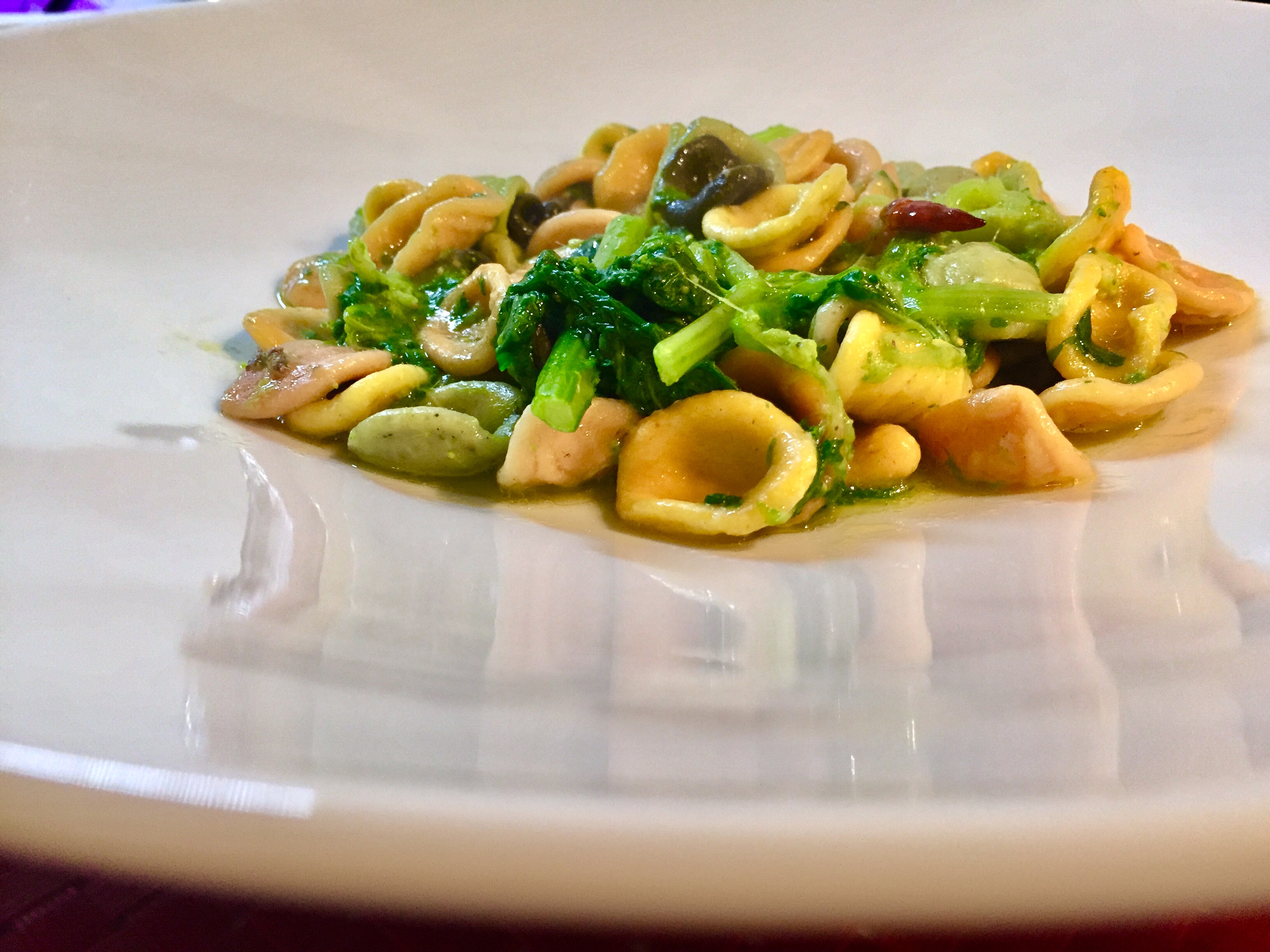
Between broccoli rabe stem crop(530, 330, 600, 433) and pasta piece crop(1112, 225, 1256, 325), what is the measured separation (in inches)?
55.5

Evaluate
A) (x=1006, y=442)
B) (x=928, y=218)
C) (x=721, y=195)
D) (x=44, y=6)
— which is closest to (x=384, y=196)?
(x=721, y=195)

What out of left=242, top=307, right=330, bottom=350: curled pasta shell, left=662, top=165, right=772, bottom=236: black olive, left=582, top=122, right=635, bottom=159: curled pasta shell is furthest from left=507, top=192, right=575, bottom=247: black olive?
left=242, top=307, right=330, bottom=350: curled pasta shell

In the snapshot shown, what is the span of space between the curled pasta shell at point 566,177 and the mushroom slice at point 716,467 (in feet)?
4.19

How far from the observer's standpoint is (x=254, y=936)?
969 mm

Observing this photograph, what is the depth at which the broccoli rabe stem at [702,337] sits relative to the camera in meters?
1.77

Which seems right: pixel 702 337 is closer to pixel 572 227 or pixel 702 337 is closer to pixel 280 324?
pixel 572 227

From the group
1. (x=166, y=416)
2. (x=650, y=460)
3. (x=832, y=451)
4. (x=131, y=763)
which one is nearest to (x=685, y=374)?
(x=650, y=460)

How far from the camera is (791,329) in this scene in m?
1.93

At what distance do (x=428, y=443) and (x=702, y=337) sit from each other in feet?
1.94

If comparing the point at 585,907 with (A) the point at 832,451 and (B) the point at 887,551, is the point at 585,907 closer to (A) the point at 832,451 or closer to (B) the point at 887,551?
(B) the point at 887,551

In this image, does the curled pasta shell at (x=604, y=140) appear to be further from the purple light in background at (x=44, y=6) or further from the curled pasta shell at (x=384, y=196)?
the purple light in background at (x=44, y=6)

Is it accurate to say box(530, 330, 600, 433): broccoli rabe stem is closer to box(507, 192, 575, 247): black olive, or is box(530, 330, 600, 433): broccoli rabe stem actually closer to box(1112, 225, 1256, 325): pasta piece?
box(507, 192, 575, 247): black olive

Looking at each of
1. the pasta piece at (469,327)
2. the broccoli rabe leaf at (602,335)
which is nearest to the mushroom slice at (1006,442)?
the broccoli rabe leaf at (602,335)

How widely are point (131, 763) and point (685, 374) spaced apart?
4.24 feet
